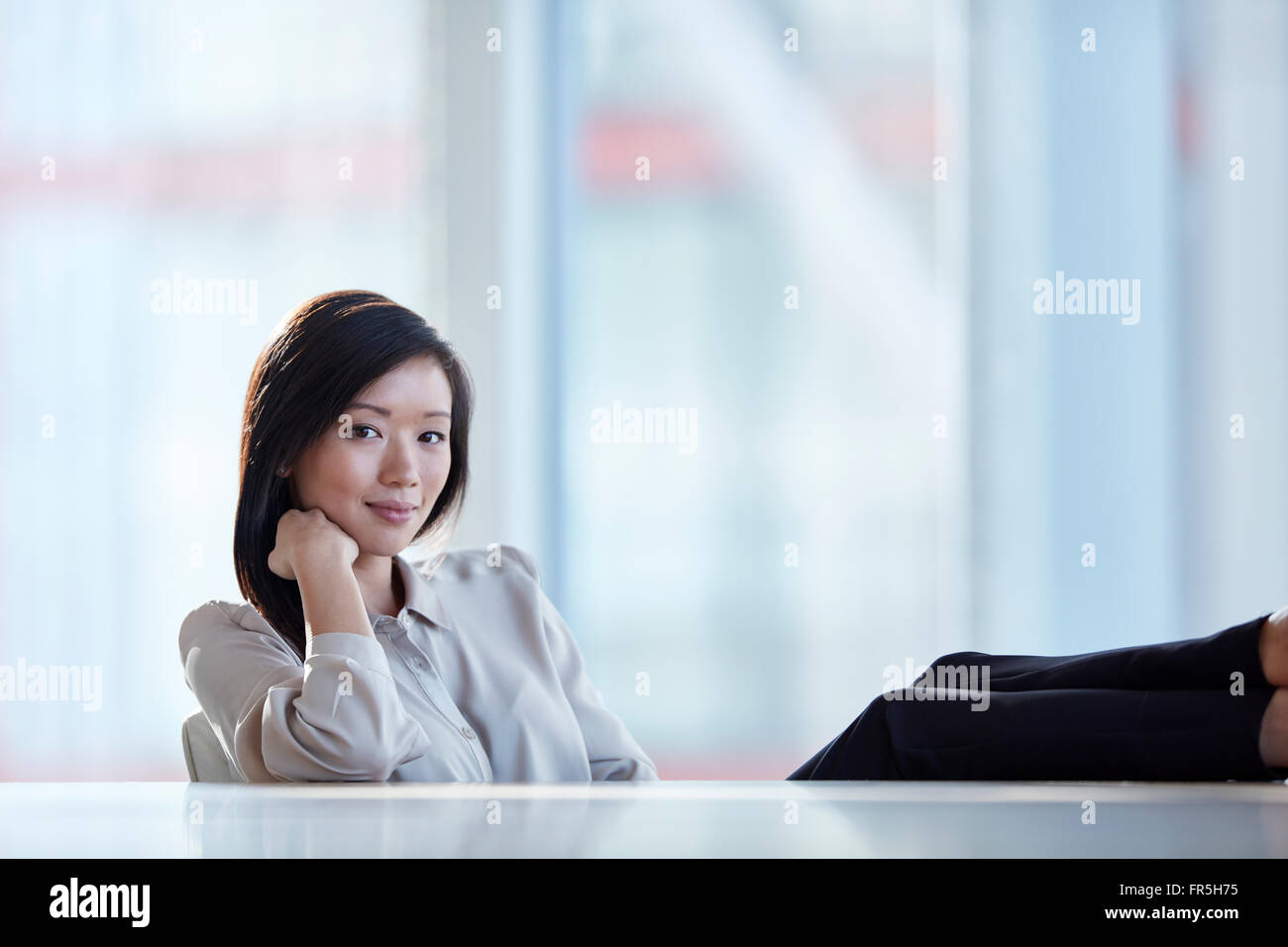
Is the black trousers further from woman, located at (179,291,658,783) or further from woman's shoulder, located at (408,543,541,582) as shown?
woman's shoulder, located at (408,543,541,582)

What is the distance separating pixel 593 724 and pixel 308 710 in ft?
1.54

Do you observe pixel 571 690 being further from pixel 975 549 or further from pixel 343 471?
pixel 975 549

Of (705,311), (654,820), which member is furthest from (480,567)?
(705,311)

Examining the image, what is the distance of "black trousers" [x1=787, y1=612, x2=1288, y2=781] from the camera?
1.03 m

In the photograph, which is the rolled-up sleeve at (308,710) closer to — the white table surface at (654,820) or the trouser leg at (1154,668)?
the white table surface at (654,820)

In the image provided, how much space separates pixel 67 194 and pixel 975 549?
2.48 m

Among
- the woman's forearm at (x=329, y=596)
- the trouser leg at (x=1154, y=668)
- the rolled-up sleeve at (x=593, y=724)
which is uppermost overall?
the woman's forearm at (x=329, y=596)

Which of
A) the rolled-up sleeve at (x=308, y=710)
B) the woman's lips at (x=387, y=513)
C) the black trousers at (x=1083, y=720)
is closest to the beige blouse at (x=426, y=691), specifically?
the rolled-up sleeve at (x=308, y=710)

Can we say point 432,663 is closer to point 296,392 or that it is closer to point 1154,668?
point 296,392

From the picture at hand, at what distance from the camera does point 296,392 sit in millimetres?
1274

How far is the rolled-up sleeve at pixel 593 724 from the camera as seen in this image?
145 cm

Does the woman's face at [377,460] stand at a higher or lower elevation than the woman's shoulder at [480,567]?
higher
